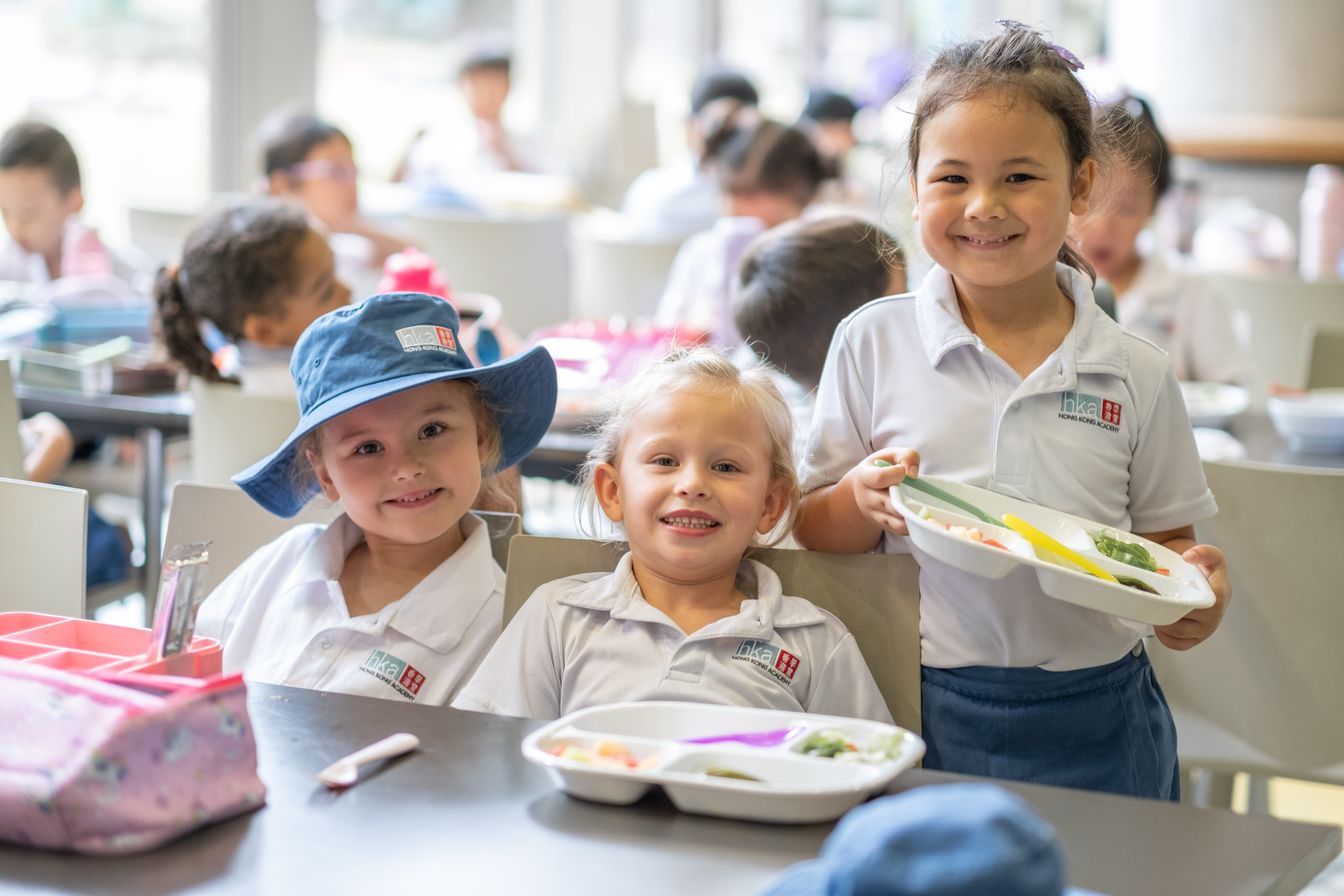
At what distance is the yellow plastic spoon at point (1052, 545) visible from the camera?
1.43 metres

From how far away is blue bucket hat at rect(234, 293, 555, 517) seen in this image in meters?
1.71

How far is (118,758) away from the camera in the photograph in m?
1.10

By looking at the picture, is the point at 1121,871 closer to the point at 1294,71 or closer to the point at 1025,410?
the point at 1025,410

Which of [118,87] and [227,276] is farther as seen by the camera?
[118,87]

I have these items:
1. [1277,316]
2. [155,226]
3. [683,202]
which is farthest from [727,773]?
[683,202]

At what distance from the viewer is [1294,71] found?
5.57 meters

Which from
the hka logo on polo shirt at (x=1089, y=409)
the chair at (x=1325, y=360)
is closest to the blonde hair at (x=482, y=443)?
the hka logo on polo shirt at (x=1089, y=409)

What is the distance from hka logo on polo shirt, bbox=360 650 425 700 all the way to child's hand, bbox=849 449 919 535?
54 centimetres

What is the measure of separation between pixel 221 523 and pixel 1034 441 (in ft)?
3.30

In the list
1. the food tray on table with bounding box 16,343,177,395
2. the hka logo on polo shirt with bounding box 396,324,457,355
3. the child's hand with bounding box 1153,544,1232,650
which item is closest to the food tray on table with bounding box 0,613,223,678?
the hka logo on polo shirt with bounding box 396,324,457,355

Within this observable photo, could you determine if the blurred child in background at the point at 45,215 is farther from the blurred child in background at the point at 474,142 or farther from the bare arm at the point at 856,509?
the bare arm at the point at 856,509

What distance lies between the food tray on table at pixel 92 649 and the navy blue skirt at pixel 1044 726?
0.79m

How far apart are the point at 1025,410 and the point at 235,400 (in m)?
1.31

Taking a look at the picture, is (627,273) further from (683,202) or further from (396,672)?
(396,672)
